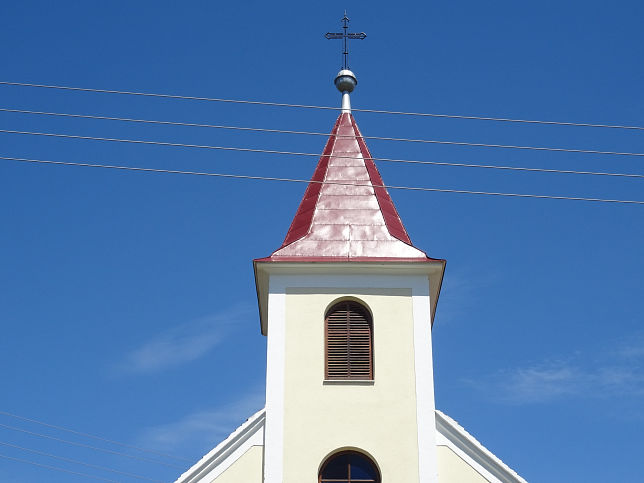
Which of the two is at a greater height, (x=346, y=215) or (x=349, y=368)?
(x=346, y=215)

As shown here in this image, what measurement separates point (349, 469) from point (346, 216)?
17.1 feet

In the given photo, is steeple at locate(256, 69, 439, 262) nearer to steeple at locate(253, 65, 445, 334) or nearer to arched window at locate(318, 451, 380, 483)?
steeple at locate(253, 65, 445, 334)

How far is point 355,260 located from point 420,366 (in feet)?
7.73

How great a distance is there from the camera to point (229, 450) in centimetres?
1919

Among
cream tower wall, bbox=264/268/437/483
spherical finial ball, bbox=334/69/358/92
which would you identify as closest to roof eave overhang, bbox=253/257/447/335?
cream tower wall, bbox=264/268/437/483

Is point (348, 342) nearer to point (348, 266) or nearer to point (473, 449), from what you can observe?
point (348, 266)

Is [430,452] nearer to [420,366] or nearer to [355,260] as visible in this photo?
[420,366]

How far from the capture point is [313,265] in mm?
20688

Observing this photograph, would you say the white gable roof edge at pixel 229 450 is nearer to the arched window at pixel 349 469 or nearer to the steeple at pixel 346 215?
the arched window at pixel 349 469

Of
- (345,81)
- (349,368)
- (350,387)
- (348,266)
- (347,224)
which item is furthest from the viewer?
(345,81)

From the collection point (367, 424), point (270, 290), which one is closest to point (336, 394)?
point (367, 424)

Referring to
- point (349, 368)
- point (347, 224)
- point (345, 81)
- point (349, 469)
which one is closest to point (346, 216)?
point (347, 224)

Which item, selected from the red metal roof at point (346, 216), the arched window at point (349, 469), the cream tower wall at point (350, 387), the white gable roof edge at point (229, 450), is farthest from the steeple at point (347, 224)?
the arched window at point (349, 469)

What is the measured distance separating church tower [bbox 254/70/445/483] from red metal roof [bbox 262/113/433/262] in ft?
0.08
